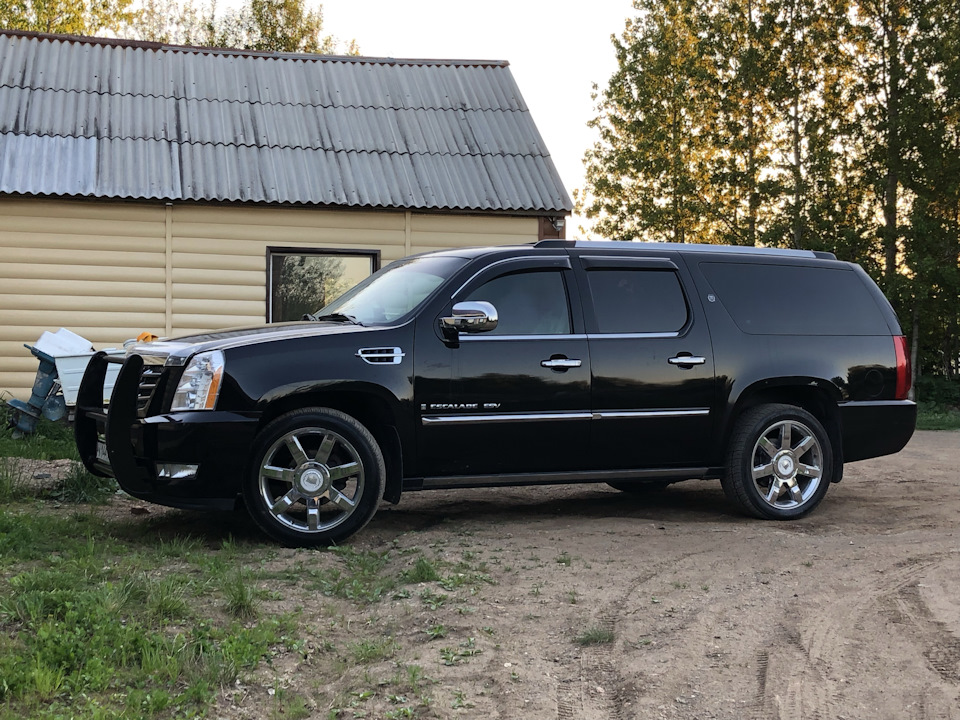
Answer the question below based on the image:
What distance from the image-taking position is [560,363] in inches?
282

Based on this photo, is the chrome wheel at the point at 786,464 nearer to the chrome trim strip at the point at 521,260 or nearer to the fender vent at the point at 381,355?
the chrome trim strip at the point at 521,260

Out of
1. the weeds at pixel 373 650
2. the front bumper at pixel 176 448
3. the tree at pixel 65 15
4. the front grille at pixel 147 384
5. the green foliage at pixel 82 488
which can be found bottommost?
the weeds at pixel 373 650

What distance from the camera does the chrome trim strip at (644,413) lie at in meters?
7.25

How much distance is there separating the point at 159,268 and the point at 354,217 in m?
2.38

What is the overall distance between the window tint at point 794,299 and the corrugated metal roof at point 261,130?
5957 millimetres

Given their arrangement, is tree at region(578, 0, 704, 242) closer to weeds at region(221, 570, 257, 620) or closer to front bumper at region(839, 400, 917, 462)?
front bumper at region(839, 400, 917, 462)

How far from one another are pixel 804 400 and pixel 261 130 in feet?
28.4

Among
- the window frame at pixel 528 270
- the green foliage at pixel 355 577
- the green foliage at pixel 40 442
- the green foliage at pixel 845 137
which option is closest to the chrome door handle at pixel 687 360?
the window frame at pixel 528 270

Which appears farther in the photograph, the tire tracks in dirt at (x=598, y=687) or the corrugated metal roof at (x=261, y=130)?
the corrugated metal roof at (x=261, y=130)

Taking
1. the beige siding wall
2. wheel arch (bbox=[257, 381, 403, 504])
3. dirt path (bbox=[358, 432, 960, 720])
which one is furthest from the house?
wheel arch (bbox=[257, 381, 403, 504])

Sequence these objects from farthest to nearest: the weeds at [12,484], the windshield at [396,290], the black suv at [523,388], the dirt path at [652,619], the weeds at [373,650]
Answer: the weeds at [12,484] < the windshield at [396,290] < the black suv at [523,388] < the weeds at [373,650] < the dirt path at [652,619]

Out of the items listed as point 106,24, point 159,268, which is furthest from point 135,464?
point 106,24

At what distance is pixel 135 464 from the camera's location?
21.0ft

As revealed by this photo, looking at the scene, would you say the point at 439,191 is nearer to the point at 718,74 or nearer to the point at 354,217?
the point at 354,217
